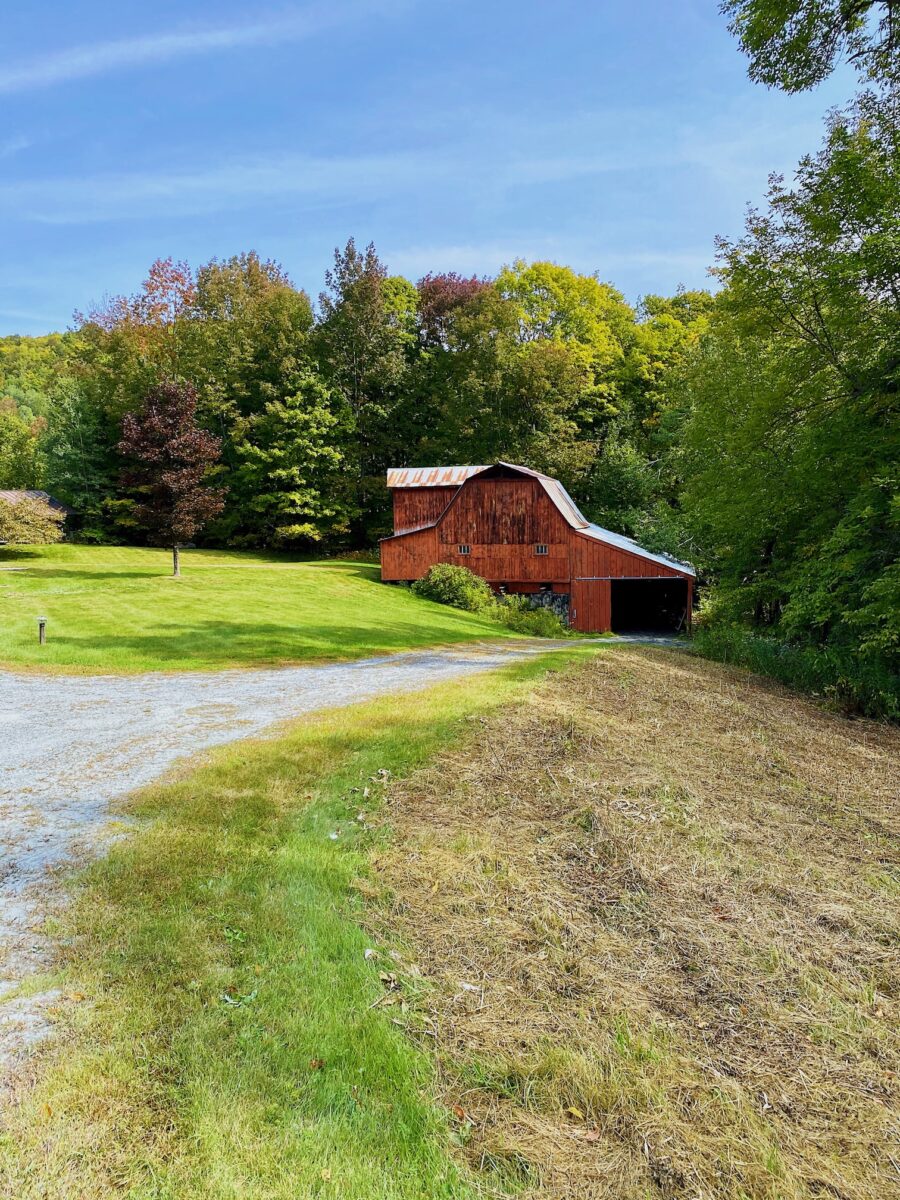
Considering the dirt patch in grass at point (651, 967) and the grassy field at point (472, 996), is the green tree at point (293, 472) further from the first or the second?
the grassy field at point (472, 996)

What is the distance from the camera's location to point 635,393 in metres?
44.5

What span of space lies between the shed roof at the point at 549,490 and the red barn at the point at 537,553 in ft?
0.31

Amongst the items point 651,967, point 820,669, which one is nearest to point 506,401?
point 820,669

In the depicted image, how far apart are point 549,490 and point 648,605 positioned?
8726mm

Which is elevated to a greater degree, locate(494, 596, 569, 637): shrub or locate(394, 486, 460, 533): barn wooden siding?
locate(394, 486, 460, 533): barn wooden siding

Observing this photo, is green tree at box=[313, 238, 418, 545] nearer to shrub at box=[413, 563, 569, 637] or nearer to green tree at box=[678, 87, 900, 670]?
shrub at box=[413, 563, 569, 637]

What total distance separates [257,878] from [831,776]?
6.27m

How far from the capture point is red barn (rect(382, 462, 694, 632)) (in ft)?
91.8

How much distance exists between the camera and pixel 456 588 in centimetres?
2825

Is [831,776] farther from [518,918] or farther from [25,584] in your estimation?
[25,584]

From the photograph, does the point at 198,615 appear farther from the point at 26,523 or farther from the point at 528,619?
the point at 26,523

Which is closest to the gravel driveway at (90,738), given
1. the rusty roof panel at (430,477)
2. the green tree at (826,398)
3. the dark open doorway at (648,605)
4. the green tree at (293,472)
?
the green tree at (826,398)

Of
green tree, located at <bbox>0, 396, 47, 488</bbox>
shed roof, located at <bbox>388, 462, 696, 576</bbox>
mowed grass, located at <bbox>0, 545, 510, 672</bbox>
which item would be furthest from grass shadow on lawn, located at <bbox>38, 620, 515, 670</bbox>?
green tree, located at <bbox>0, 396, 47, 488</bbox>

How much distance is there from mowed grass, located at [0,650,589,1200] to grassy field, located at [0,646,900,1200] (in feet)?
0.04
